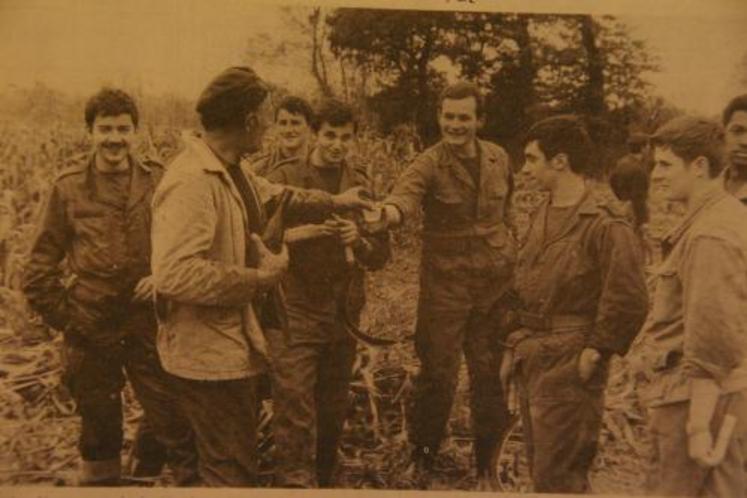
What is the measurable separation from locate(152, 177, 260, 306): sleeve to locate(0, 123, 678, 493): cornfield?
21 cm

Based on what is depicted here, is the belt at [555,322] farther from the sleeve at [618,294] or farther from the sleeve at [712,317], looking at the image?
the sleeve at [712,317]

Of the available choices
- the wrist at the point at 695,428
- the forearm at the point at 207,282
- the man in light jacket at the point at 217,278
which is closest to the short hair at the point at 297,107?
the man in light jacket at the point at 217,278

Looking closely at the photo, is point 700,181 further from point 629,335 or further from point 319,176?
point 319,176

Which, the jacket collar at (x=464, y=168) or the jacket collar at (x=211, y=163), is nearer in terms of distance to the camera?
the jacket collar at (x=211, y=163)

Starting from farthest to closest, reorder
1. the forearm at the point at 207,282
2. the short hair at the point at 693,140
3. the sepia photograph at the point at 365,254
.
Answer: the short hair at the point at 693,140 → the sepia photograph at the point at 365,254 → the forearm at the point at 207,282

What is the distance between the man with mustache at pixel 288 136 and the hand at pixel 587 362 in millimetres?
1254

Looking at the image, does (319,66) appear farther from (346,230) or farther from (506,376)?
(506,376)

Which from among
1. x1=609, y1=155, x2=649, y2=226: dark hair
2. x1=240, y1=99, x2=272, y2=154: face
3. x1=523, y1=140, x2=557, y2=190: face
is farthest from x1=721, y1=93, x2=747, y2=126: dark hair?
x1=240, y1=99, x2=272, y2=154: face

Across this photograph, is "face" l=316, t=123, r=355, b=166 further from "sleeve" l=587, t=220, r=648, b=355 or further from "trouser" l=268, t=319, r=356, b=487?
"sleeve" l=587, t=220, r=648, b=355

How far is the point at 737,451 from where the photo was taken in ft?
13.2

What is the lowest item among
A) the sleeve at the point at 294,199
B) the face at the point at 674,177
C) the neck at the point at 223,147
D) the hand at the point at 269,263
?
the hand at the point at 269,263

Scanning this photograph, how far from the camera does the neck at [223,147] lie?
13.2 ft

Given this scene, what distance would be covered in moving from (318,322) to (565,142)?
3.69 feet

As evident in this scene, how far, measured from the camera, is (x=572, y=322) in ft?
13.3
